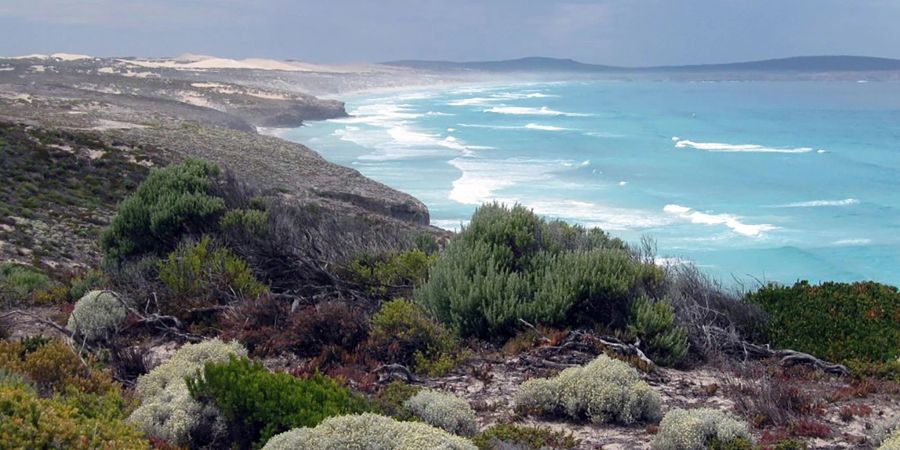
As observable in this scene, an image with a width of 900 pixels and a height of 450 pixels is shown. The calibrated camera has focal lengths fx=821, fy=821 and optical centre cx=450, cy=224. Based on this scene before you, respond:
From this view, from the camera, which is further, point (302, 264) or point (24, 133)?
point (24, 133)

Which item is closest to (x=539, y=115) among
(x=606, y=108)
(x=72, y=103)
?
(x=606, y=108)

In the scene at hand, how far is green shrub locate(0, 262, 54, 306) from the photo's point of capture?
9.06 meters

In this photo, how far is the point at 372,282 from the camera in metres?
8.58

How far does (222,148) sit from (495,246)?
2976cm

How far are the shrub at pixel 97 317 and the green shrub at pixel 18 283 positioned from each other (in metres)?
1.97

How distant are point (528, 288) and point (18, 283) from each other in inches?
271

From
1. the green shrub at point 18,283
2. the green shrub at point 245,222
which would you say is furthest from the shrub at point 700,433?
the green shrub at point 18,283

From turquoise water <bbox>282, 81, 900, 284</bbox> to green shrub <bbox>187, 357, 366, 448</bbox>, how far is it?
7.38 m

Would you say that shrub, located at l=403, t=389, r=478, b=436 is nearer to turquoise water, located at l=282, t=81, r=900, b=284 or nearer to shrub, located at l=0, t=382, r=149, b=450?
shrub, located at l=0, t=382, r=149, b=450

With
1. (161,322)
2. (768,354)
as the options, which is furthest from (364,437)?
(768,354)

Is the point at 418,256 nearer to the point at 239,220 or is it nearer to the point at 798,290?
the point at 239,220

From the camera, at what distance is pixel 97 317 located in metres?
7.17

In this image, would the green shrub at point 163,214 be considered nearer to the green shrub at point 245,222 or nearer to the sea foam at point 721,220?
the green shrub at point 245,222

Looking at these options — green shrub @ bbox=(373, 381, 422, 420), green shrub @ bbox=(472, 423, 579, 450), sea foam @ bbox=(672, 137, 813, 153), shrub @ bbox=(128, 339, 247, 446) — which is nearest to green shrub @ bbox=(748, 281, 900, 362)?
green shrub @ bbox=(472, 423, 579, 450)
